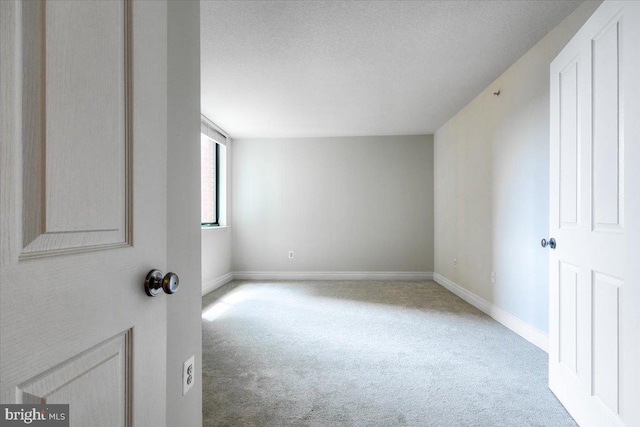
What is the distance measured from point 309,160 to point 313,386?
14.8ft

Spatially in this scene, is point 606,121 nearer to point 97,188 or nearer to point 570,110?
point 570,110

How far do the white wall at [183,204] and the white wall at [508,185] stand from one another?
2.57 m

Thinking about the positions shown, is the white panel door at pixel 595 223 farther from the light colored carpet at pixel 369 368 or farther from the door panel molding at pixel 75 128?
the door panel molding at pixel 75 128

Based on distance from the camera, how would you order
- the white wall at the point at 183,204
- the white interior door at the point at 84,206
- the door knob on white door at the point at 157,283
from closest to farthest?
the white interior door at the point at 84,206 < the door knob on white door at the point at 157,283 < the white wall at the point at 183,204

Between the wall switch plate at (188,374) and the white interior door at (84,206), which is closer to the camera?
the white interior door at (84,206)

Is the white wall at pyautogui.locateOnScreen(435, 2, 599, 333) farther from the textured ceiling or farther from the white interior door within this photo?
the white interior door

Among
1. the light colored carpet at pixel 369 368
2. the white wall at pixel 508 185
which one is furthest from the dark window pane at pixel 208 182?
the white wall at pixel 508 185

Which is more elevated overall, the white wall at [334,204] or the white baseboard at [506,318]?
the white wall at [334,204]

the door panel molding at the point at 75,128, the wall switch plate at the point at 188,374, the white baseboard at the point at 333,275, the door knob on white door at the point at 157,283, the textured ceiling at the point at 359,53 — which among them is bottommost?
the white baseboard at the point at 333,275

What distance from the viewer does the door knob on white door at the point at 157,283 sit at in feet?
2.42

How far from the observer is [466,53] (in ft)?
10.2

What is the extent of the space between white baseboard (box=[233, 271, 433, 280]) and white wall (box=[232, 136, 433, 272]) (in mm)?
71

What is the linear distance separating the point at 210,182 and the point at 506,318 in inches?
177

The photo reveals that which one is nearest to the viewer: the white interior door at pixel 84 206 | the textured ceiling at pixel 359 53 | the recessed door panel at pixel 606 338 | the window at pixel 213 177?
the white interior door at pixel 84 206
